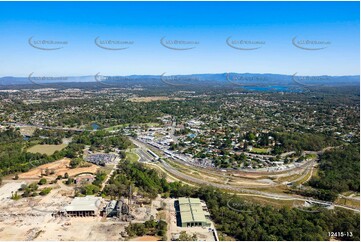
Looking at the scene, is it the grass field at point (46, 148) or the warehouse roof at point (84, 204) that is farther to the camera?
the grass field at point (46, 148)

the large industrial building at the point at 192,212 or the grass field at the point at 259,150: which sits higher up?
the large industrial building at the point at 192,212

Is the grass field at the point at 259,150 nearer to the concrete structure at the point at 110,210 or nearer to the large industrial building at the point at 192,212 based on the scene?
the large industrial building at the point at 192,212

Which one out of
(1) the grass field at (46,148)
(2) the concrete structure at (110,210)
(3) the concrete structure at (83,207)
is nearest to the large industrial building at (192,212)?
(2) the concrete structure at (110,210)

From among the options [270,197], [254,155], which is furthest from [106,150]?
[270,197]

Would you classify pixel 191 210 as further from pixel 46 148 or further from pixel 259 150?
pixel 46 148

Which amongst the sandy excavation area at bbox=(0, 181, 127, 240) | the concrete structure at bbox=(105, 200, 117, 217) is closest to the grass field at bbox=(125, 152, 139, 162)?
the sandy excavation area at bbox=(0, 181, 127, 240)

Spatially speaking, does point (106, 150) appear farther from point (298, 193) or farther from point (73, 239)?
point (298, 193)

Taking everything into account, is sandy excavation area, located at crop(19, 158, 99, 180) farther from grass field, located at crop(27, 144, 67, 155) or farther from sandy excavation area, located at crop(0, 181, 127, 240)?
grass field, located at crop(27, 144, 67, 155)
